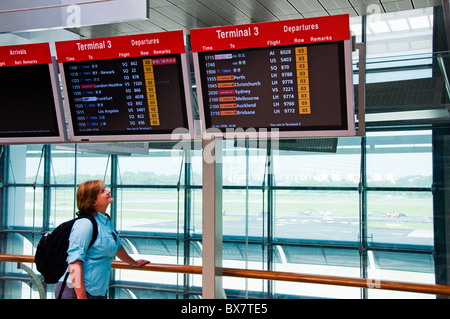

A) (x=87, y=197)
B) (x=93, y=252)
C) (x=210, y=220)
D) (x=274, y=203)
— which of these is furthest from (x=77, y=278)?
(x=274, y=203)

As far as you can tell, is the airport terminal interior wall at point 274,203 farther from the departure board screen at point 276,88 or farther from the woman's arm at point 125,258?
the departure board screen at point 276,88

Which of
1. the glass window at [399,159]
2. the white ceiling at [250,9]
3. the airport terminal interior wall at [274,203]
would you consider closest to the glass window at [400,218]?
the airport terminal interior wall at [274,203]

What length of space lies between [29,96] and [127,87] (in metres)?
0.69

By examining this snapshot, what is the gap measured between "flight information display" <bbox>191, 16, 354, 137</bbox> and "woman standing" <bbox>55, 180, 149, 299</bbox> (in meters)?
0.73

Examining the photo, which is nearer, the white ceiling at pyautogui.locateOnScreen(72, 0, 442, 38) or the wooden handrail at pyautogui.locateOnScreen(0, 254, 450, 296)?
the wooden handrail at pyautogui.locateOnScreen(0, 254, 450, 296)

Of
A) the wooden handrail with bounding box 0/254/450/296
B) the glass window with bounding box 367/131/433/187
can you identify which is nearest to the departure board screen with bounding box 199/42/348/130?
the wooden handrail with bounding box 0/254/450/296

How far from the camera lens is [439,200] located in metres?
6.94

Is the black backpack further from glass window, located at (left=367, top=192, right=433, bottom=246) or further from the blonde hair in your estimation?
glass window, located at (left=367, top=192, right=433, bottom=246)

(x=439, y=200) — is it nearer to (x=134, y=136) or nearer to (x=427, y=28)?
(x=427, y=28)

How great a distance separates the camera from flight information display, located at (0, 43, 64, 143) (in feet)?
9.64

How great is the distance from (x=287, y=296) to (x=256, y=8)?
469 centimetres

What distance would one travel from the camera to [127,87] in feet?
9.27

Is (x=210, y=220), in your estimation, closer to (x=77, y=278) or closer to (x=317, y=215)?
(x=77, y=278)
